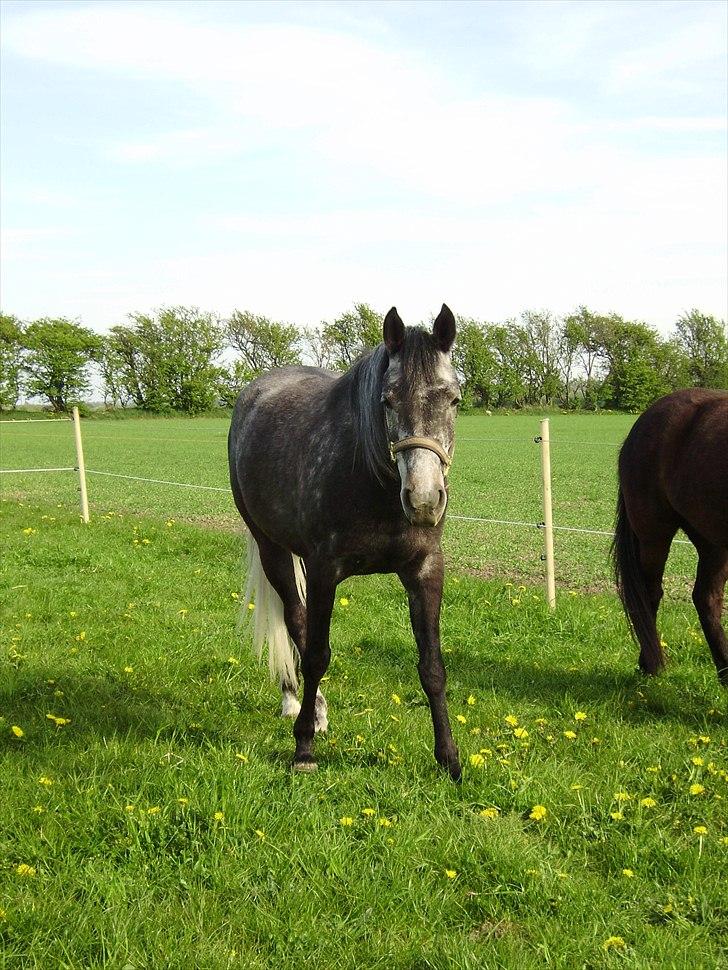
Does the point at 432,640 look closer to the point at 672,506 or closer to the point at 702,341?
the point at 672,506

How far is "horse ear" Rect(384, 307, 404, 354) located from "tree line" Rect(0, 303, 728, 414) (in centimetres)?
6215

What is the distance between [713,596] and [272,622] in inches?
107

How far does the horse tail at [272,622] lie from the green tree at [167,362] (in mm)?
63446

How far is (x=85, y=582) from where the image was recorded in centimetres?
743

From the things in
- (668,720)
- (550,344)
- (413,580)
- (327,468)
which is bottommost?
(668,720)

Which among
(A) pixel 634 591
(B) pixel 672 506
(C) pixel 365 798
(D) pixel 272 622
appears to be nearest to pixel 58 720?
(D) pixel 272 622

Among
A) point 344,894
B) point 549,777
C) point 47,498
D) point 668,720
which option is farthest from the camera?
point 47,498

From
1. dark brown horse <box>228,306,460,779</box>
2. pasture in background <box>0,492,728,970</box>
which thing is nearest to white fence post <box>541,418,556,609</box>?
pasture in background <box>0,492,728,970</box>

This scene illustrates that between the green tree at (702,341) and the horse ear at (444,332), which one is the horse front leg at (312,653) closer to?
the horse ear at (444,332)

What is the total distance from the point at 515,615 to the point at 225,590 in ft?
8.77

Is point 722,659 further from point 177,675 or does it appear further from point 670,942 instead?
point 177,675

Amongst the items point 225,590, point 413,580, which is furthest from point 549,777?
point 225,590

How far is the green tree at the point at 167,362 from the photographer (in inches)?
2645

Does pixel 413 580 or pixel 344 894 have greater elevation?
pixel 413 580
